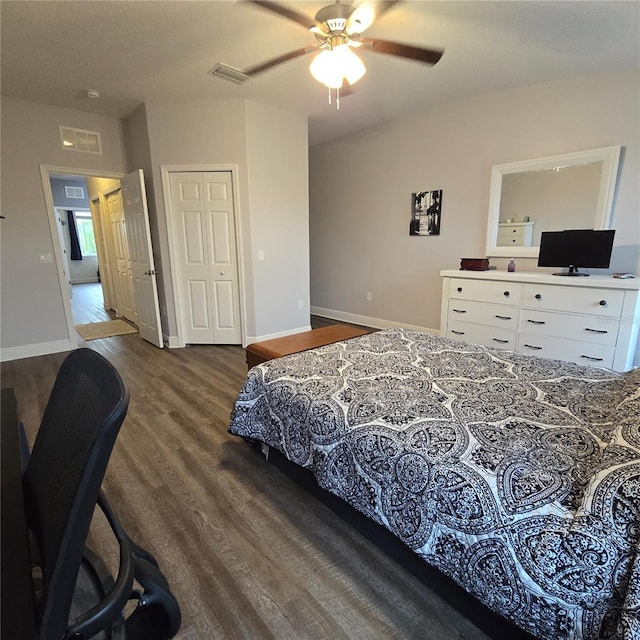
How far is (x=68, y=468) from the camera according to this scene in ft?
2.10

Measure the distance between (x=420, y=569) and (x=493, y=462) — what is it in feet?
1.85

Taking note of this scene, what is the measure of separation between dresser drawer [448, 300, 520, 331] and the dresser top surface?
264mm

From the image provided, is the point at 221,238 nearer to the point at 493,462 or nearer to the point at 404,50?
Result: the point at 404,50

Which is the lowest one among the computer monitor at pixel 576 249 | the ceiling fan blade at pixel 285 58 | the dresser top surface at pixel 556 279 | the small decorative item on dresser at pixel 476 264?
the dresser top surface at pixel 556 279

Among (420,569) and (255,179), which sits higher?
(255,179)

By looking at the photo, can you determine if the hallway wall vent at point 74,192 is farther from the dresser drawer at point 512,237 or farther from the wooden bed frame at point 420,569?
the wooden bed frame at point 420,569

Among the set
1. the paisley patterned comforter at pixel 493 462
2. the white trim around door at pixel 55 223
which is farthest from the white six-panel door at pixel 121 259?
the paisley patterned comforter at pixel 493 462

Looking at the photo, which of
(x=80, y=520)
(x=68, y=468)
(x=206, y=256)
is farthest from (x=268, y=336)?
(x=80, y=520)

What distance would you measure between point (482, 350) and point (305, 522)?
4.58 feet

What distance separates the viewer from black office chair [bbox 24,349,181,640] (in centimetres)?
53

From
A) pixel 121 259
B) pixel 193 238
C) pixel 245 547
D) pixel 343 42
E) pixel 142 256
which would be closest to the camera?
pixel 245 547

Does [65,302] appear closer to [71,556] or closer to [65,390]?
[65,390]

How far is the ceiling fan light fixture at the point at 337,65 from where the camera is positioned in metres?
2.02

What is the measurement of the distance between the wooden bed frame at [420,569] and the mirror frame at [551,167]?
3.19 m
